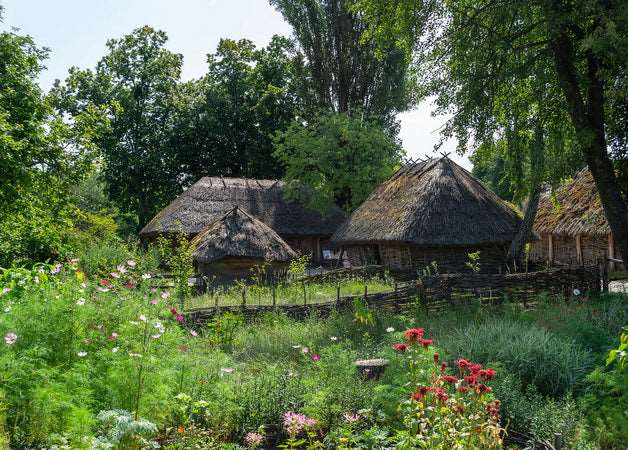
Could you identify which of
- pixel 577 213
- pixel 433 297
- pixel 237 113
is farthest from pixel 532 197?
Answer: pixel 237 113

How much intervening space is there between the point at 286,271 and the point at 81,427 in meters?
15.2

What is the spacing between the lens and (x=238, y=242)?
752 inches

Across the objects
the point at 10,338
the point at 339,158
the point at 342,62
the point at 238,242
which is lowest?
the point at 10,338

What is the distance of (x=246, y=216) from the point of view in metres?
20.2

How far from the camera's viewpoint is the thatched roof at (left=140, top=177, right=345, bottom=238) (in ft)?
90.3

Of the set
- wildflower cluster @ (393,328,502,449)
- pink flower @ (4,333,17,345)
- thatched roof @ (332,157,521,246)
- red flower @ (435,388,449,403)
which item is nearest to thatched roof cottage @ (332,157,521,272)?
thatched roof @ (332,157,521,246)

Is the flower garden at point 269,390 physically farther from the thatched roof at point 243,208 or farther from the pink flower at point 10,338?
the thatched roof at point 243,208

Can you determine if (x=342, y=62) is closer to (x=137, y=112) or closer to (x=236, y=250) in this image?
(x=137, y=112)

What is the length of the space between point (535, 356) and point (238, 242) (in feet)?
43.9

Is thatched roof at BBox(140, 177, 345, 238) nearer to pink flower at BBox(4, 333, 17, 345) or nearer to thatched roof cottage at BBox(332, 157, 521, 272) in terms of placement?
thatched roof cottage at BBox(332, 157, 521, 272)

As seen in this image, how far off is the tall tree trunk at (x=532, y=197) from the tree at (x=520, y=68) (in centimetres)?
53

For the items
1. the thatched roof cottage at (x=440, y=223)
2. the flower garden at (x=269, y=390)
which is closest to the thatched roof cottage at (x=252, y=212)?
the thatched roof cottage at (x=440, y=223)

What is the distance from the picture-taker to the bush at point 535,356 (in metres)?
6.40

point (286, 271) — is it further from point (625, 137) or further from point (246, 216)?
point (625, 137)
